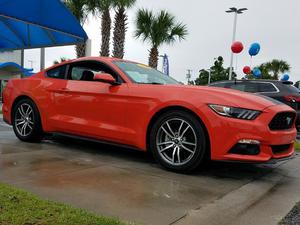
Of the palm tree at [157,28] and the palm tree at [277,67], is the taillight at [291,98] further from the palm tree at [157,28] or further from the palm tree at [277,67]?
the palm tree at [277,67]

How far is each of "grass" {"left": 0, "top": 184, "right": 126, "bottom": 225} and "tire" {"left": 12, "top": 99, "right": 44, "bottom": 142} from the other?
325 centimetres

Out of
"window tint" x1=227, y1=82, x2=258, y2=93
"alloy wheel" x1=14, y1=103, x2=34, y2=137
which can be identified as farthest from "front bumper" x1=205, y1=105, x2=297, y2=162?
Answer: "window tint" x1=227, y1=82, x2=258, y2=93

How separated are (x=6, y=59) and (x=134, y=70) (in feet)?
97.0

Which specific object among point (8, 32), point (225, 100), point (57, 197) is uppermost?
point (8, 32)

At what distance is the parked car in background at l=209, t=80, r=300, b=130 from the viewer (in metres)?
10.4

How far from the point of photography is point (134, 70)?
20.0 feet

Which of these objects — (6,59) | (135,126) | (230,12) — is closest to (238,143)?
(135,126)

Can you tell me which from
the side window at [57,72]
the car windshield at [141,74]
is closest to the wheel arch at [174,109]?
the car windshield at [141,74]

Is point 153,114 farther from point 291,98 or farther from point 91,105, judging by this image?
point 291,98

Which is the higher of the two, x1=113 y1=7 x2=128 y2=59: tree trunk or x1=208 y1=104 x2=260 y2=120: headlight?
x1=113 y1=7 x2=128 y2=59: tree trunk

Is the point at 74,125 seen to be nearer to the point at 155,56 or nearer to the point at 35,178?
the point at 35,178

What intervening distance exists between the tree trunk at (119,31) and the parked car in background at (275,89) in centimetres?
1035

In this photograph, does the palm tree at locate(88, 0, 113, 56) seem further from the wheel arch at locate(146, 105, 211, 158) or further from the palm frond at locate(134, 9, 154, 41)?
the wheel arch at locate(146, 105, 211, 158)

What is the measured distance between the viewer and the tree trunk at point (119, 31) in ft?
66.7
